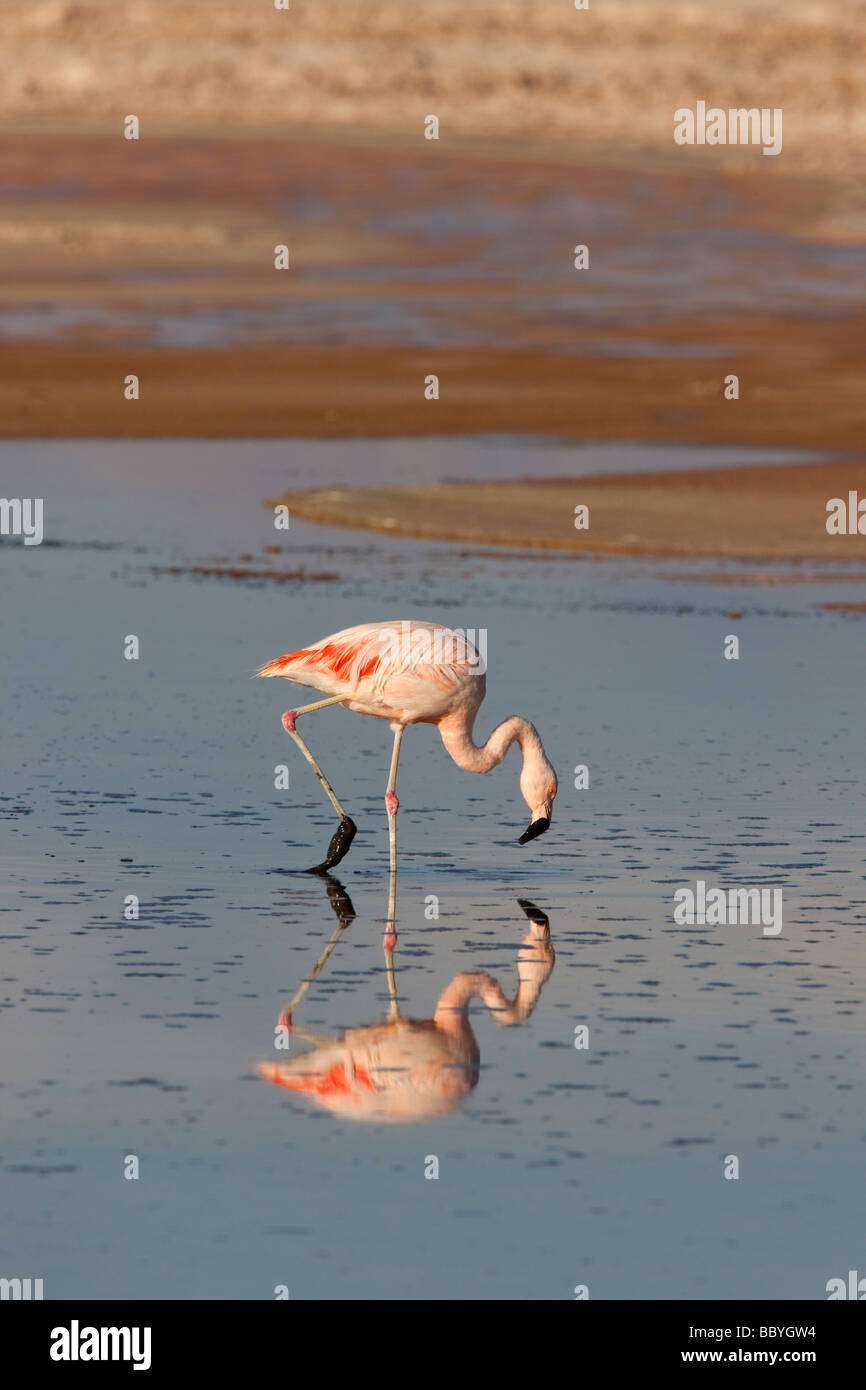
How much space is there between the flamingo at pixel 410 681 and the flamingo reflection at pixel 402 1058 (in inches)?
80.1

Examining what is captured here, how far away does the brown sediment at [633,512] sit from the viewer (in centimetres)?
2141

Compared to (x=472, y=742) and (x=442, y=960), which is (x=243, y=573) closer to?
(x=472, y=742)

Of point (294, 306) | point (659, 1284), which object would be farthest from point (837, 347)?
point (659, 1284)

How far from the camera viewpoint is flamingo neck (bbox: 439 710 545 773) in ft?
36.4

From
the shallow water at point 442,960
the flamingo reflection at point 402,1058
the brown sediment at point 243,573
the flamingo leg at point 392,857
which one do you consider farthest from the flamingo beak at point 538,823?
the brown sediment at point 243,573

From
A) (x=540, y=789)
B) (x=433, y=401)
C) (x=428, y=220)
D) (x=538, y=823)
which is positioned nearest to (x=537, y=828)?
(x=538, y=823)

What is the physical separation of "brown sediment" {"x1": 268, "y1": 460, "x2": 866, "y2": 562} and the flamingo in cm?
980

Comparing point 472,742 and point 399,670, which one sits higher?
point 399,670

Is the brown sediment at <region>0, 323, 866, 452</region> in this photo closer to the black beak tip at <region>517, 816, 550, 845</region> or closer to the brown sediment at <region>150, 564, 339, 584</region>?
the brown sediment at <region>150, 564, 339, 584</region>

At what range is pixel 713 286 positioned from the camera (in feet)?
190

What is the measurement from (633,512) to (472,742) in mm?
11991

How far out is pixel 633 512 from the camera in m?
23.2

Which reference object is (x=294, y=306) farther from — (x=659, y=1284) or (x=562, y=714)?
(x=659, y=1284)
